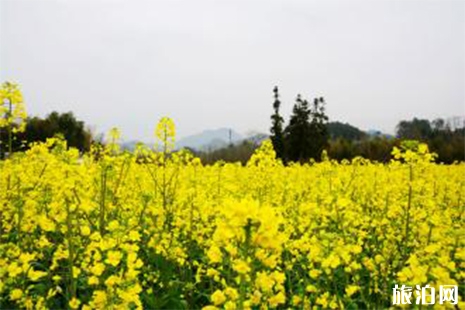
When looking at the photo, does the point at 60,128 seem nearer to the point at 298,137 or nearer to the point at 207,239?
the point at 298,137

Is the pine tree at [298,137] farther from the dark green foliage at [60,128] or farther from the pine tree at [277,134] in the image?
the dark green foliage at [60,128]

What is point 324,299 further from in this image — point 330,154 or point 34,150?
point 330,154

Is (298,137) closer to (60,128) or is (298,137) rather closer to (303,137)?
(303,137)

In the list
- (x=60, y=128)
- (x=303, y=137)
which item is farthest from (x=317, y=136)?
(x=60, y=128)

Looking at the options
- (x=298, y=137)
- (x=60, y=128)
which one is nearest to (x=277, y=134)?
(x=298, y=137)

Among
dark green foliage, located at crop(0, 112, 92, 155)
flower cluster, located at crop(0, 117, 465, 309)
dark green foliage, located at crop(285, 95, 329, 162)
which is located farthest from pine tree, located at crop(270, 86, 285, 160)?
flower cluster, located at crop(0, 117, 465, 309)

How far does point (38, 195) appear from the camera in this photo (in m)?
4.80

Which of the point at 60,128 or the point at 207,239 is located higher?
the point at 60,128

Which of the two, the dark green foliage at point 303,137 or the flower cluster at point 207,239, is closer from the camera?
the flower cluster at point 207,239

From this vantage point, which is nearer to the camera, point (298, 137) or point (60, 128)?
point (298, 137)

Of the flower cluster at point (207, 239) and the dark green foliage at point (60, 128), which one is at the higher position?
the dark green foliage at point (60, 128)

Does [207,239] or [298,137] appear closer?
[207,239]

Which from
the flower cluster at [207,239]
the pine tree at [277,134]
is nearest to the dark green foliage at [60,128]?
the pine tree at [277,134]

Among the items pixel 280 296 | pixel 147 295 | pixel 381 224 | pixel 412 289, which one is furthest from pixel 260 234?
pixel 381 224
